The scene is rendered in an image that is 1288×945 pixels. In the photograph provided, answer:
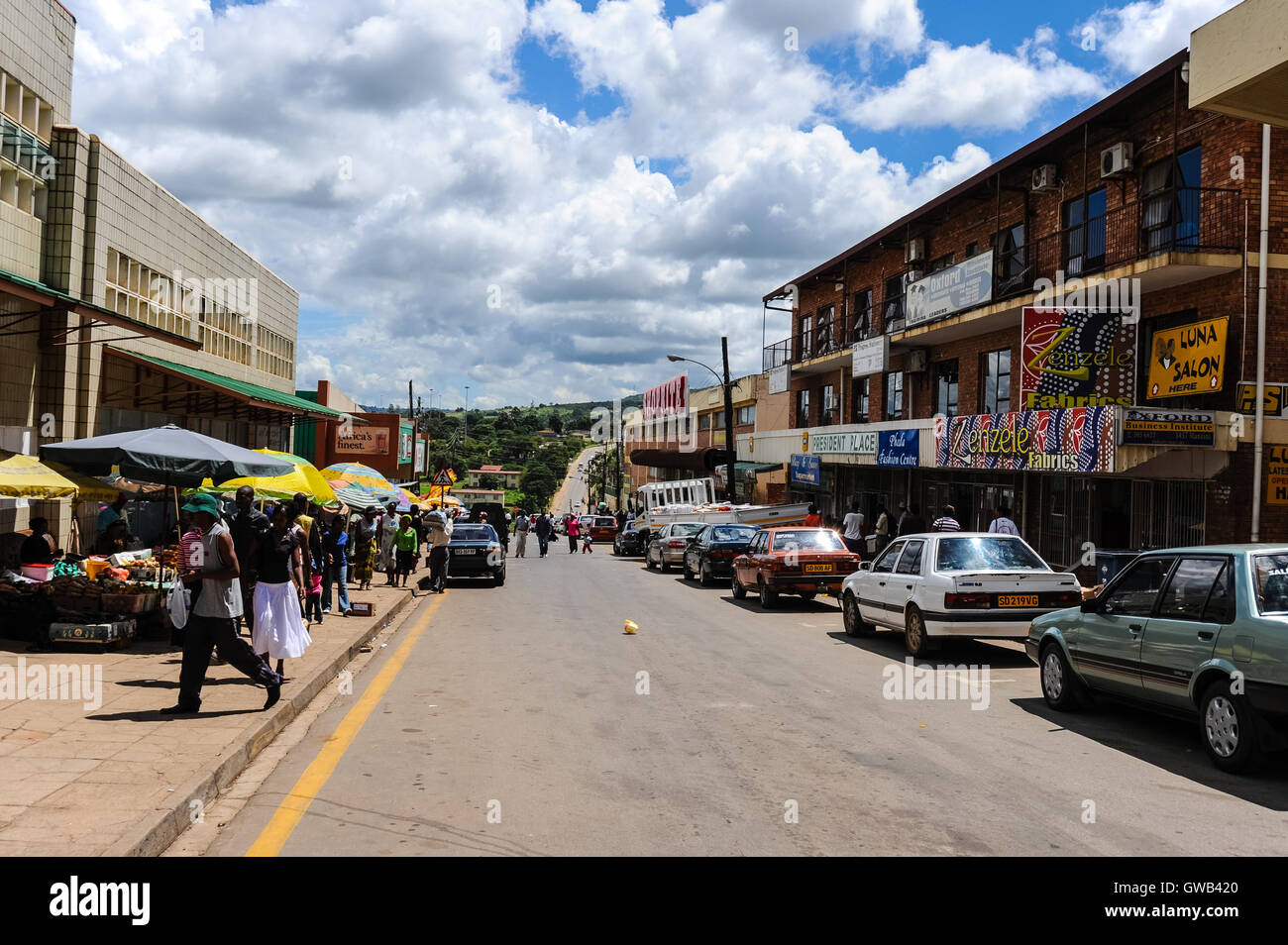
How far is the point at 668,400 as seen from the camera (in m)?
69.0

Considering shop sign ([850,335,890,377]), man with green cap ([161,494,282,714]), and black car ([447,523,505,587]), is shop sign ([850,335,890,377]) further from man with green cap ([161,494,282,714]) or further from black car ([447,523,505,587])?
→ man with green cap ([161,494,282,714])

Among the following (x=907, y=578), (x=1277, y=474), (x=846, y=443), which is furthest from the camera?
(x=846, y=443)

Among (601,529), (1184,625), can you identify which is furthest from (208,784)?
(601,529)

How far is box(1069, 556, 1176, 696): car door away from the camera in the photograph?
8156mm

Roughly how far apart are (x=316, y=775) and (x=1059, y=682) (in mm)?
6571

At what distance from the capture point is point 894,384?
31.3 metres

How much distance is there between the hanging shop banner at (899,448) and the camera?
2444 cm

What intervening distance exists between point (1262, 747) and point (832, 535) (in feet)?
40.5

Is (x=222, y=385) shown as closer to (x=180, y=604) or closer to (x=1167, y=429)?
(x=180, y=604)

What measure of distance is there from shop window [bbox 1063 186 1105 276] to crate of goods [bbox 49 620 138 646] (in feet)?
58.8

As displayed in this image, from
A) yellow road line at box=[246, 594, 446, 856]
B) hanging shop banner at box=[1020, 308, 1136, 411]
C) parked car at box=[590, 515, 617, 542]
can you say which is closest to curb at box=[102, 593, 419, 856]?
yellow road line at box=[246, 594, 446, 856]

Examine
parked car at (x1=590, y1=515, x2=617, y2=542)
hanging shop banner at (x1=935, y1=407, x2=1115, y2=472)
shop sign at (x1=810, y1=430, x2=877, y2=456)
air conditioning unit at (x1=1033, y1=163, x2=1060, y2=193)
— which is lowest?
parked car at (x1=590, y1=515, x2=617, y2=542)

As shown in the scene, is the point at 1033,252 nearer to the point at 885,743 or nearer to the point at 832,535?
the point at 832,535

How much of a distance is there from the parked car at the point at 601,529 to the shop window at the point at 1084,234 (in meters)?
42.3
